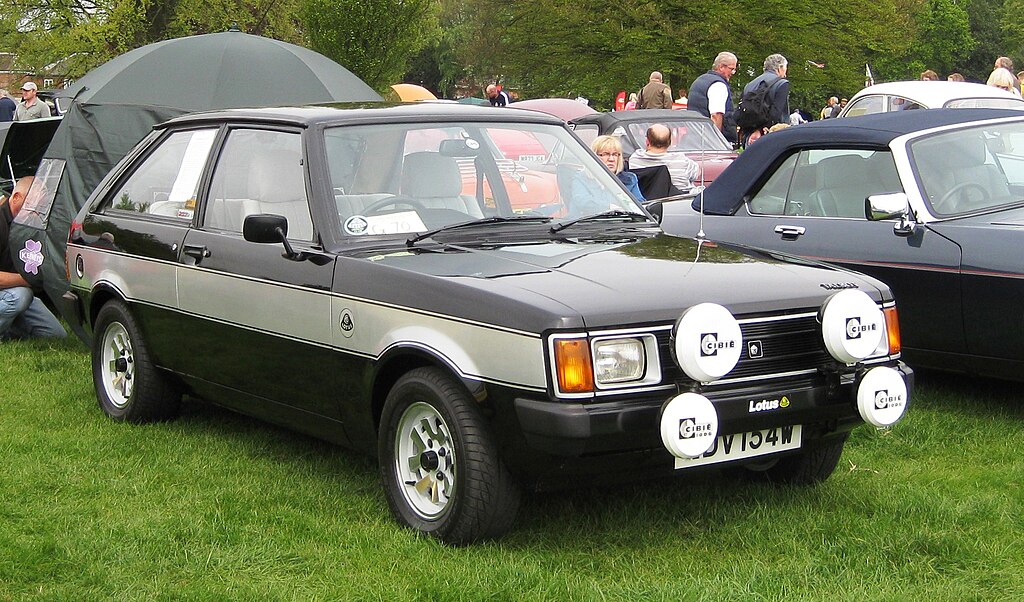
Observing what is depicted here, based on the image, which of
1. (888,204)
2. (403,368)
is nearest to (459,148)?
(403,368)

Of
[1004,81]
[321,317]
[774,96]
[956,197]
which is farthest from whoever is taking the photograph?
[1004,81]

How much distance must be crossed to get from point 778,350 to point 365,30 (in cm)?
1981

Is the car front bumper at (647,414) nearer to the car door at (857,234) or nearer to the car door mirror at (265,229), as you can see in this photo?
the car door mirror at (265,229)

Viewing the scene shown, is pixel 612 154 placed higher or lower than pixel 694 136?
higher

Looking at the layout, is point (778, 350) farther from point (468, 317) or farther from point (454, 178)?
point (454, 178)

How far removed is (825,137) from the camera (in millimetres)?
7543

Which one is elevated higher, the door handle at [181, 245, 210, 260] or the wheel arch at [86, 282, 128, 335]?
the door handle at [181, 245, 210, 260]

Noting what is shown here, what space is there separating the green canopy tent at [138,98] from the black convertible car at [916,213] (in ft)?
15.4

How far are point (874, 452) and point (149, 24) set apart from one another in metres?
25.1

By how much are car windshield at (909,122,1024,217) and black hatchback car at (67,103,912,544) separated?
189 centimetres

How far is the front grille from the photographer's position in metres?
4.63

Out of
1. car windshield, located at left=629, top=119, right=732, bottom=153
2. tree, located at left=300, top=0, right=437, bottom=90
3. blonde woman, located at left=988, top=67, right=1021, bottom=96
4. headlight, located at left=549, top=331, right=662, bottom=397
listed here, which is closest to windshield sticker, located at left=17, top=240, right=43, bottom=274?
headlight, located at left=549, top=331, right=662, bottom=397

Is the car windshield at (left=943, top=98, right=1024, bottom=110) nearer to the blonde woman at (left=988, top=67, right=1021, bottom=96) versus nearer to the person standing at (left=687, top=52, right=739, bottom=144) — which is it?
the blonde woman at (left=988, top=67, right=1021, bottom=96)

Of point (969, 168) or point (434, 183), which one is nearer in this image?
point (434, 183)
